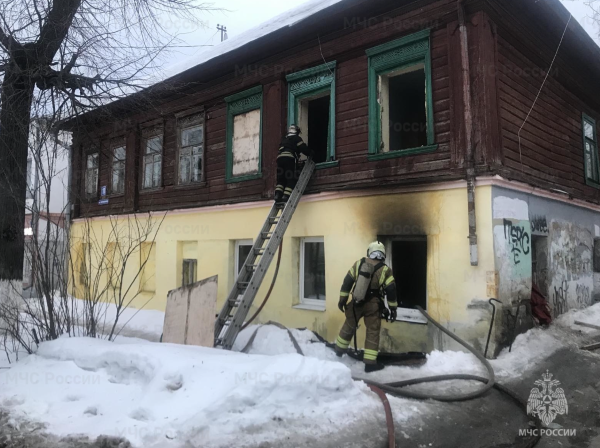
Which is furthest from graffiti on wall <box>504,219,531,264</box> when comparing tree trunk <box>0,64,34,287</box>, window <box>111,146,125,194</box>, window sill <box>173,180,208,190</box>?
window <box>111,146,125,194</box>

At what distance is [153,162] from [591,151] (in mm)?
10892

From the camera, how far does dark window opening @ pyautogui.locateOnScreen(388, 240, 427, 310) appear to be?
8656 millimetres

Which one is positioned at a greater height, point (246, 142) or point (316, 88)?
point (316, 88)

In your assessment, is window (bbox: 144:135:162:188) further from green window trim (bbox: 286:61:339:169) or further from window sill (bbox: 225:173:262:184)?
green window trim (bbox: 286:61:339:169)

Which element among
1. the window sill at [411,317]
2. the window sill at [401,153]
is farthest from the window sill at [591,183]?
the window sill at [411,317]

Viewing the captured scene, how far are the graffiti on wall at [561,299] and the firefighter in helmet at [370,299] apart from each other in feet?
13.2

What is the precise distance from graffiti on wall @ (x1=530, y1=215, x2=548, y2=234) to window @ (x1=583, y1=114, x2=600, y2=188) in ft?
10.7

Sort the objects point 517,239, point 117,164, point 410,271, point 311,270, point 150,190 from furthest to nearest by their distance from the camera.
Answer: point 117,164
point 150,190
point 410,271
point 311,270
point 517,239

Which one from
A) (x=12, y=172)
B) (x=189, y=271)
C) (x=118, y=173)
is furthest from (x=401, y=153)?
(x=118, y=173)

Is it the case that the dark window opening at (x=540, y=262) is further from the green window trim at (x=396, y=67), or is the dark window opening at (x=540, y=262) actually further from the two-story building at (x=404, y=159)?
the green window trim at (x=396, y=67)

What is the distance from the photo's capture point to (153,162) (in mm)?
11984

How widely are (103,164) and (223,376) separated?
36.8 feet

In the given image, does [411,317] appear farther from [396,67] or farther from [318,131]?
[318,131]

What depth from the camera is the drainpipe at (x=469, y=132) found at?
20.3 ft
